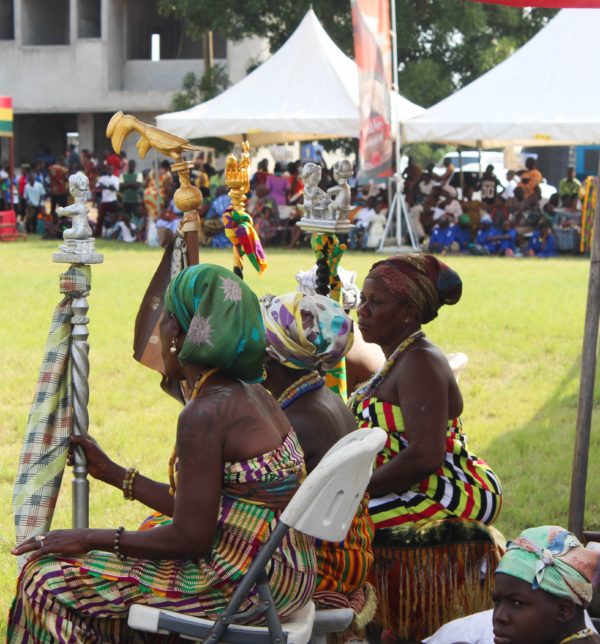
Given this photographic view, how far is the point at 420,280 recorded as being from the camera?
4.16 metres

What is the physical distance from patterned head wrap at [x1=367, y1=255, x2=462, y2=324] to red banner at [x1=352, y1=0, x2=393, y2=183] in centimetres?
1237

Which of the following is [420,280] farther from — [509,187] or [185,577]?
[509,187]

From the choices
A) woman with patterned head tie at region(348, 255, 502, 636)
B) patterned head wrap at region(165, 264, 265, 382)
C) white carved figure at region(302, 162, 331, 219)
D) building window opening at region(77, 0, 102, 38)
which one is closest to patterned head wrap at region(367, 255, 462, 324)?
woman with patterned head tie at region(348, 255, 502, 636)

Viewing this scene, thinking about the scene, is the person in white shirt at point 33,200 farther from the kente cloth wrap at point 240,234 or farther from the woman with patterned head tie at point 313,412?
the woman with patterned head tie at point 313,412

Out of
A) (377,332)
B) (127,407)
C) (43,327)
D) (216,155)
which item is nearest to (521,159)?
(216,155)

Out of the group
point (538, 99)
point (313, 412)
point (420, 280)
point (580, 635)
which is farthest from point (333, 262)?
point (538, 99)

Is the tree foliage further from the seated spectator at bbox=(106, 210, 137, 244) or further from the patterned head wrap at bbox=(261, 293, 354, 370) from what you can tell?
the patterned head wrap at bbox=(261, 293, 354, 370)

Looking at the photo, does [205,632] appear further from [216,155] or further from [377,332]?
[216,155]

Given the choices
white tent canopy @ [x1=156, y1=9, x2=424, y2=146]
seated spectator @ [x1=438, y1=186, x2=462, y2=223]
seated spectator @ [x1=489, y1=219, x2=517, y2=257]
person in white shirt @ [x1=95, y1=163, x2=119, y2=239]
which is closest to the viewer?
white tent canopy @ [x1=156, y1=9, x2=424, y2=146]

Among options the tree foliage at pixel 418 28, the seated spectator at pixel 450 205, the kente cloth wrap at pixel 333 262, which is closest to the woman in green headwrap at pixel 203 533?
the kente cloth wrap at pixel 333 262

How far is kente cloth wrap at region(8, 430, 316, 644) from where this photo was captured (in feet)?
10.1

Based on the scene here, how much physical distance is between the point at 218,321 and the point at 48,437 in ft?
2.46

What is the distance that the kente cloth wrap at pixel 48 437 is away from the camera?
3.39 m

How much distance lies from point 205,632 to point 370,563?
840 millimetres
